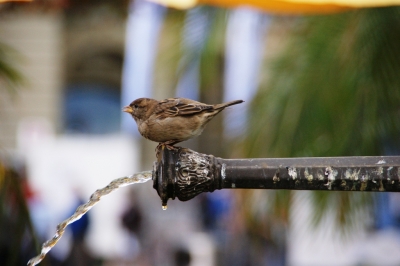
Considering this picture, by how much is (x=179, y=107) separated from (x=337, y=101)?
1.41 m

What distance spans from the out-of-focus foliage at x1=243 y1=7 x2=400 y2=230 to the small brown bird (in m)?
1.08

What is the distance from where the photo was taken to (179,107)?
4.05 m

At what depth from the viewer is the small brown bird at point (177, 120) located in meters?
3.90

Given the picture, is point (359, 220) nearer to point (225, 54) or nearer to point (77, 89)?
point (225, 54)

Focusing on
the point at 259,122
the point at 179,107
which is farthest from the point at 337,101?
the point at 179,107

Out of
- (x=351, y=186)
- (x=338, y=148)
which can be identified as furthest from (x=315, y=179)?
(x=338, y=148)

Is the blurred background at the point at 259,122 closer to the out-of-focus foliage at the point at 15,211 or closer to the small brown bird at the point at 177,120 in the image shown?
the out-of-focus foliage at the point at 15,211

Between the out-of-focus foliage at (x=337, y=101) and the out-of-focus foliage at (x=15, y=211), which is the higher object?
the out-of-focus foliage at (x=337, y=101)

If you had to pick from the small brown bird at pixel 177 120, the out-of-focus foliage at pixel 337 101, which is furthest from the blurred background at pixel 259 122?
the small brown bird at pixel 177 120

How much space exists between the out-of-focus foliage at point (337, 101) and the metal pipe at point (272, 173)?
212cm

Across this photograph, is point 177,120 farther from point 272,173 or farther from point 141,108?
point 272,173

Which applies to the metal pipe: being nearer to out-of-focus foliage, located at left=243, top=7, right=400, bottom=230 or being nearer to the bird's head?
the bird's head

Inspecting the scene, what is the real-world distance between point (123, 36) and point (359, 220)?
1445cm

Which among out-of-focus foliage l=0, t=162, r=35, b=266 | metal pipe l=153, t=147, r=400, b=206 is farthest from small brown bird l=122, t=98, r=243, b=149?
metal pipe l=153, t=147, r=400, b=206
